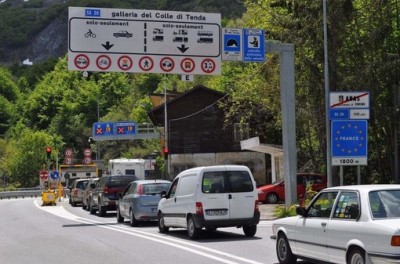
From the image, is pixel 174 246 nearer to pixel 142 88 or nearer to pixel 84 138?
pixel 84 138

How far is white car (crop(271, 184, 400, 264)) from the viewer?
335 inches

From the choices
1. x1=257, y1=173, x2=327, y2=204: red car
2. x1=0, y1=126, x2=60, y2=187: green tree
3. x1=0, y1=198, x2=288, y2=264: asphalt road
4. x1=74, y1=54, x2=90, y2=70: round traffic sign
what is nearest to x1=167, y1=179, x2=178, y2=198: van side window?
x1=0, y1=198, x2=288, y2=264: asphalt road

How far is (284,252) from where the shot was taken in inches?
451

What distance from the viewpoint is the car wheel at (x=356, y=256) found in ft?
29.1

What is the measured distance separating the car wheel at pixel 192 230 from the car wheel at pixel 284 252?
485 cm

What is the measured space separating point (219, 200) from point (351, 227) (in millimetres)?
7318

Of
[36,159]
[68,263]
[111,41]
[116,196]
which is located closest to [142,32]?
[111,41]

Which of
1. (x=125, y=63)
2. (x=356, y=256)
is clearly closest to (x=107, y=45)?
(x=125, y=63)

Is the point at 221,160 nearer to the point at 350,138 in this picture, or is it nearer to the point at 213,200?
the point at 350,138

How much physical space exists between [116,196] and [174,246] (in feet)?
42.8

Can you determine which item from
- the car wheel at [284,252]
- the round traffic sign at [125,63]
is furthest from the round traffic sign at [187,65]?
the car wheel at [284,252]

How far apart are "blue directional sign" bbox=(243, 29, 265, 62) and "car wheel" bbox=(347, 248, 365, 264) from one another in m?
14.6

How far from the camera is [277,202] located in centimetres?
3166

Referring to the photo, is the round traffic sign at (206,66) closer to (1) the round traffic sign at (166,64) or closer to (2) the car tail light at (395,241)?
(1) the round traffic sign at (166,64)
